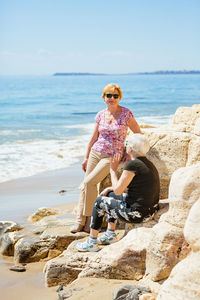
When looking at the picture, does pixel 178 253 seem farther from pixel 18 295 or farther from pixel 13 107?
pixel 13 107

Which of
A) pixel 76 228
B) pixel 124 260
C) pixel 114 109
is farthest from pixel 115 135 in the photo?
pixel 124 260

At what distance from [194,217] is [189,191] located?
1.70ft

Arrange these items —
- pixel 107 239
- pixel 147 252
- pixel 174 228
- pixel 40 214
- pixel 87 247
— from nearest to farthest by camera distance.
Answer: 1. pixel 174 228
2. pixel 147 252
3. pixel 87 247
4. pixel 107 239
5. pixel 40 214

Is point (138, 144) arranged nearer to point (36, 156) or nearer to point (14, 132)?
point (36, 156)

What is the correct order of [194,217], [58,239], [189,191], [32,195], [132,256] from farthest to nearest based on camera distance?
1. [32,195]
2. [58,239]
3. [132,256]
4. [189,191]
5. [194,217]

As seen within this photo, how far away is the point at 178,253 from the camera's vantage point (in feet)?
13.2

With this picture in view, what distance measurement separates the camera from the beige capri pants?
18.5ft

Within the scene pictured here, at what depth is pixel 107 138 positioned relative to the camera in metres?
5.70

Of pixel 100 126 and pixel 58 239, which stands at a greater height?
pixel 100 126

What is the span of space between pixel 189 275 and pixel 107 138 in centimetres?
267

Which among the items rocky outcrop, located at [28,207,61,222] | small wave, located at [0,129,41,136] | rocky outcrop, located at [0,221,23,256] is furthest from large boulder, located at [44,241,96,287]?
small wave, located at [0,129,41,136]

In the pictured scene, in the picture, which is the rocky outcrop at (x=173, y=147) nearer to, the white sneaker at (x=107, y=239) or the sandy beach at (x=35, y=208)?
the white sneaker at (x=107, y=239)

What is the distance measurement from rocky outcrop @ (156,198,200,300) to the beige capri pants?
7.64 ft

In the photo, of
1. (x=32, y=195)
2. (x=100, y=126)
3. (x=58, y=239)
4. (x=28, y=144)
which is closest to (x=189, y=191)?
(x=100, y=126)
